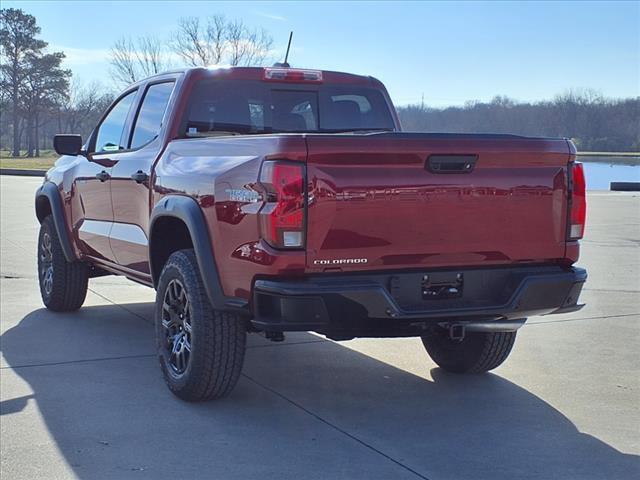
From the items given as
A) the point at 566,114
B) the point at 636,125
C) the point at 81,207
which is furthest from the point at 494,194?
the point at 566,114

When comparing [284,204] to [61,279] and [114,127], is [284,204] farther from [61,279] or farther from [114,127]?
[61,279]

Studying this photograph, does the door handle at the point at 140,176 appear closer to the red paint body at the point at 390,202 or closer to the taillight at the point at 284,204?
the red paint body at the point at 390,202

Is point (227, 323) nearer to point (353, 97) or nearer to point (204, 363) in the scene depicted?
point (204, 363)

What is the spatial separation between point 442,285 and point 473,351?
130 cm

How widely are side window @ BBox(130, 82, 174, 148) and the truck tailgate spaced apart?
6.91 feet

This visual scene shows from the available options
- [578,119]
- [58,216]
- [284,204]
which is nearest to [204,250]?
[284,204]

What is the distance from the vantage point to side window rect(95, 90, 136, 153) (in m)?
6.54

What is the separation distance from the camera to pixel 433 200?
13.7ft

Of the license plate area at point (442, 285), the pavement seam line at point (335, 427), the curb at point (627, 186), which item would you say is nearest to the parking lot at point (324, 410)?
the pavement seam line at point (335, 427)

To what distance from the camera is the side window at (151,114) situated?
5.79m

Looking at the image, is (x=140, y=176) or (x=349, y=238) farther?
(x=140, y=176)

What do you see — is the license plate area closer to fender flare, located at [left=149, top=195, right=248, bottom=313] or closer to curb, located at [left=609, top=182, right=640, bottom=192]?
fender flare, located at [left=149, top=195, right=248, bottom=313]

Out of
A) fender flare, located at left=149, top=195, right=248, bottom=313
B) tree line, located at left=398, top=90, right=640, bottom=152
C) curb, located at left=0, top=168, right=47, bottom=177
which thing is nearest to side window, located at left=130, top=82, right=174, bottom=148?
fender flare, located at left=149, top=195, right=248, bottom=313

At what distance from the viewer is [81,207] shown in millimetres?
6840
